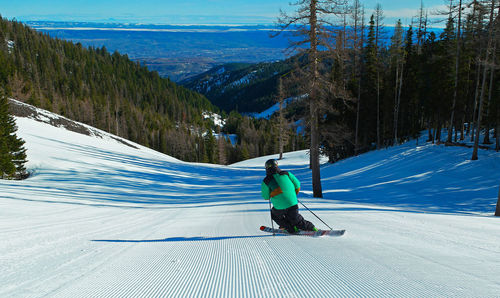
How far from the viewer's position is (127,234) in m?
6.36

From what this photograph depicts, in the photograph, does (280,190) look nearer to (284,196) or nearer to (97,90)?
(284,196)

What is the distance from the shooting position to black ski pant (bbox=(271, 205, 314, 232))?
18.0ft

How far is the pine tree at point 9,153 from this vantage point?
57.5 ft

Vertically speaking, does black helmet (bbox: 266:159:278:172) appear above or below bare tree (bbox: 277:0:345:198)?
below

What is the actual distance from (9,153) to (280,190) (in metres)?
20.3

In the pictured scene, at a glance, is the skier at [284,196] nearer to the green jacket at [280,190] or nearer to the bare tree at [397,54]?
the green jacket at [280,190]

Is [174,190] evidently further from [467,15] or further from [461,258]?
[467,15]

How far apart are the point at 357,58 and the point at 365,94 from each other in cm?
Result: 470

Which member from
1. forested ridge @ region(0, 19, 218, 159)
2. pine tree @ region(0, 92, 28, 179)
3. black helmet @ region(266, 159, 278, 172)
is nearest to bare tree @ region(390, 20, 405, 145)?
black helmet @ region(266, 159, 278, 172)

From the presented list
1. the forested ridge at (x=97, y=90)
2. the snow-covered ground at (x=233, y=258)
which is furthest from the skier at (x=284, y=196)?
the forested ridge at (x=97, y=90)

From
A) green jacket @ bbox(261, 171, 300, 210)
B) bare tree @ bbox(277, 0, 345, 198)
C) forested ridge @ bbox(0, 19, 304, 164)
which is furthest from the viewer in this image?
forested ridge @ bbox(0, 19, 304, 164)

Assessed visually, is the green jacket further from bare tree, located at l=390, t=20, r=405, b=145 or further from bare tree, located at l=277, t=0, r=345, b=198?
bare tree, located at l=390, t=20, r=405, b=145

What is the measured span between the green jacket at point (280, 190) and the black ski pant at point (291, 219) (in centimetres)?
11

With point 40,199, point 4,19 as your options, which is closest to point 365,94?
point 40,199
